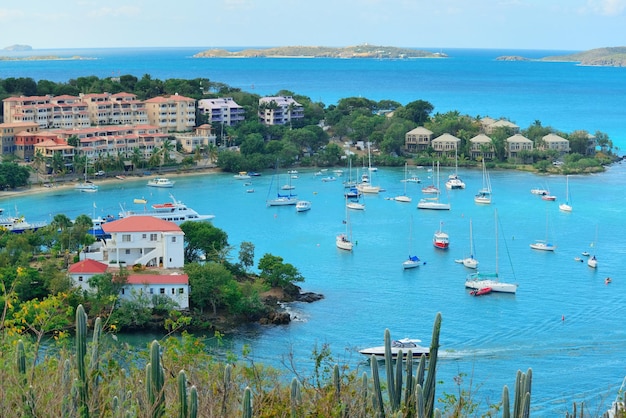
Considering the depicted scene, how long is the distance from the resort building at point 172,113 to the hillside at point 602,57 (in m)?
121

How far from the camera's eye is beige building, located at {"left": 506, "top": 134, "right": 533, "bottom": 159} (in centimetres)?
4331

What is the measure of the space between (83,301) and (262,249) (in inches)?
287

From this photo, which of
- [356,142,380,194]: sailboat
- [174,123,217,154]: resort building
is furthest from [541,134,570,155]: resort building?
[174,123,217,154]: resort building

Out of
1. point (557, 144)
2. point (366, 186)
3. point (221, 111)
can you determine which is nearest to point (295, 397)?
point (366, 186)

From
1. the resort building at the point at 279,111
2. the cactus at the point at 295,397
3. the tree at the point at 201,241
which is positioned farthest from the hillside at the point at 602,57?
the cactus at the point at 295,397

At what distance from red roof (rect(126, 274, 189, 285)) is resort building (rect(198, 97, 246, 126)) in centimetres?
2564

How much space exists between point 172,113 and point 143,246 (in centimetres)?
2421

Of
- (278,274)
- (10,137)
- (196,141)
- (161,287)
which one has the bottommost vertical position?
(278,274)

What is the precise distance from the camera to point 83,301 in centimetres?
1984

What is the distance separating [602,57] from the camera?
6471 inches

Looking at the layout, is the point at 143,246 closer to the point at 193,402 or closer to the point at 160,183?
the point at 193,402

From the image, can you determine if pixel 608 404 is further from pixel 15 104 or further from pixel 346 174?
pixel 15 104

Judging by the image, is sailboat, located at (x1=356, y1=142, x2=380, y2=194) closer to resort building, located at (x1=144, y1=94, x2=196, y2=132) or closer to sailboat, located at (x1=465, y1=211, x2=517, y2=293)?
resort building, located at (x1=144, y1=94, x2=196, y2=132)

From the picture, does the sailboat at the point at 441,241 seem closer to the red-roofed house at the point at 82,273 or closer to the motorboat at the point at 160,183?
the red-roofed house at the point at 82,273
